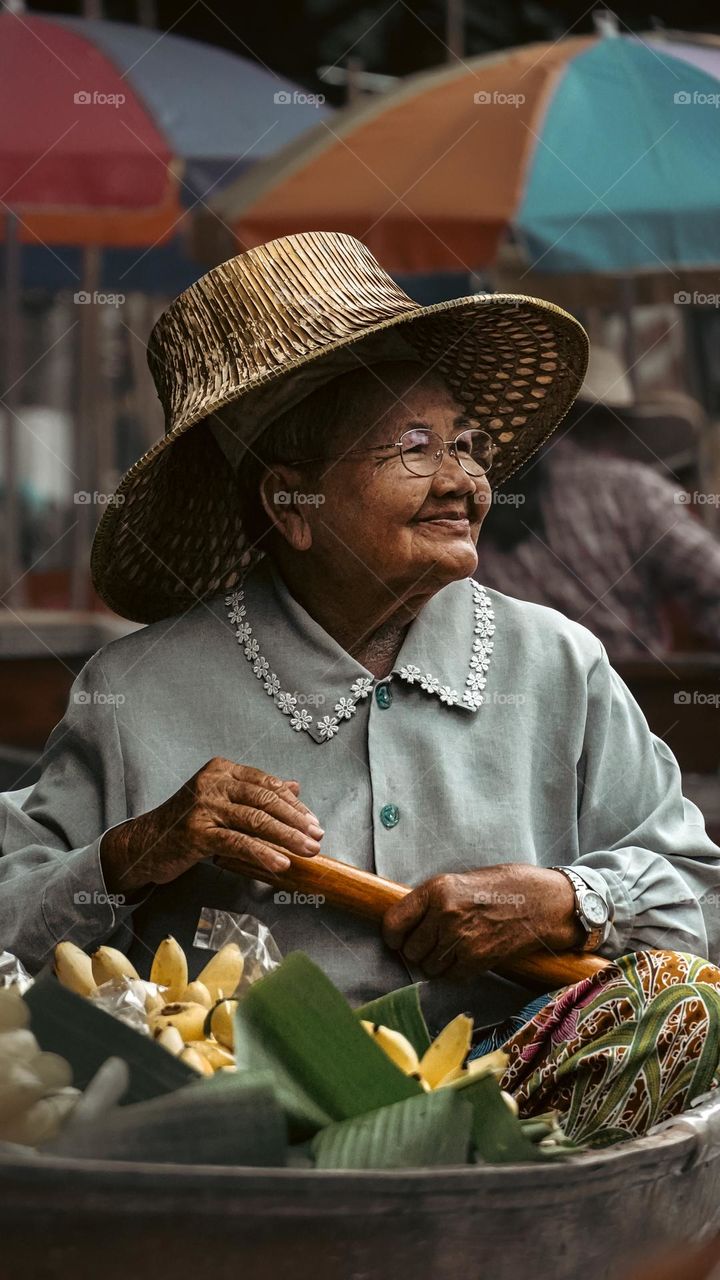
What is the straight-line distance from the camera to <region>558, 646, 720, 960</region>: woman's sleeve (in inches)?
80.0

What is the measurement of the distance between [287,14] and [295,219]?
4.59 m

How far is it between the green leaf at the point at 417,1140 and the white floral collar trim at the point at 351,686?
846mm

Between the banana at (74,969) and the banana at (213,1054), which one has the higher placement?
the banana at (213,1054)

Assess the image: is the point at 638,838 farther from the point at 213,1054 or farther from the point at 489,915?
the point at 213,1054

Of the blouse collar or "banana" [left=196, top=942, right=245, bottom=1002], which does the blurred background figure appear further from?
"banana" [left=196, top=942, right=245, bottom=1002]

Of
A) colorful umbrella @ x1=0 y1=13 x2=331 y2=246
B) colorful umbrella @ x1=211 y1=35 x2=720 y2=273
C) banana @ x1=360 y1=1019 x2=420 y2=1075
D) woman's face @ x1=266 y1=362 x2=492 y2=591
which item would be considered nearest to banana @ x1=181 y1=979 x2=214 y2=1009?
banana @ x1=360 y1=1019 x2=420 y2=1075

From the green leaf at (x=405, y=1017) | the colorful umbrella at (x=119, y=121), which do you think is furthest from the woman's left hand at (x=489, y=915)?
the colorful umbrella at (x=119, y=121)

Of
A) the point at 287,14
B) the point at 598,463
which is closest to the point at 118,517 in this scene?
the point at 598,463

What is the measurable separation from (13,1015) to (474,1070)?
0.43 meters

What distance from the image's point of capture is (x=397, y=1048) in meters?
1.62

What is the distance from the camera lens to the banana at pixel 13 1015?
1424mm

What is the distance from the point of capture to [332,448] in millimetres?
→ 2193

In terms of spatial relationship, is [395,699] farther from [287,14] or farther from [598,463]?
[287,14]

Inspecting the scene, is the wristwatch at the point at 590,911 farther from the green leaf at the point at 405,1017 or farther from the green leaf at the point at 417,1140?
the green leaf at the point at 417,1140
